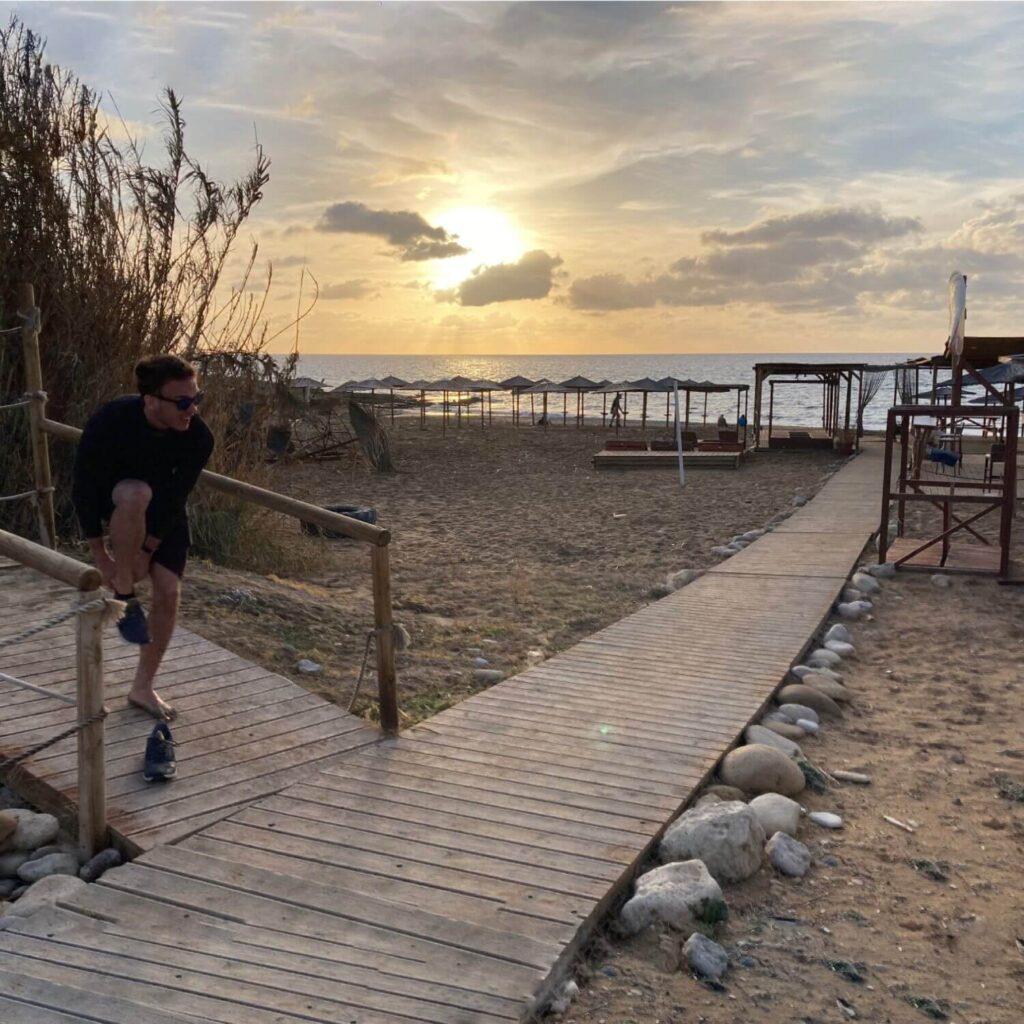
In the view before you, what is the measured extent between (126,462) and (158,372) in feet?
1.26

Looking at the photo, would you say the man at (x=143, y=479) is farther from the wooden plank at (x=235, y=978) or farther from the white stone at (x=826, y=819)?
the white stone at (x=826, y=819)

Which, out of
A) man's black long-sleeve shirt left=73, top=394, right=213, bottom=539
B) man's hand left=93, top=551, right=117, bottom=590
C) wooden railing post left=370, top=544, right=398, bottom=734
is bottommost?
wooden railing post left=370, top=544, right=398, bottom=734

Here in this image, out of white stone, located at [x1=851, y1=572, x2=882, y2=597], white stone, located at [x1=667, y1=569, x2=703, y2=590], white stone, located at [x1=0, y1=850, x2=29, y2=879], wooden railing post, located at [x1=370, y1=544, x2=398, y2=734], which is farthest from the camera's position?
white stone, located at [x1=667, y1=569, x2=703, y2=590]

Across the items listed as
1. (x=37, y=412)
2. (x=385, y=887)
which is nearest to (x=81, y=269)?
(x=37, y=412)

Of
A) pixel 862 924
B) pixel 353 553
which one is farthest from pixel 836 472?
pixel 862 924

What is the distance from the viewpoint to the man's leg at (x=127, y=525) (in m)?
3.64

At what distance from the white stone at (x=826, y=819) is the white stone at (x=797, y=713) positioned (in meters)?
1.08

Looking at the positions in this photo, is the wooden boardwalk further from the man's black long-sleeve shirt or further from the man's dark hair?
the man's dark hair

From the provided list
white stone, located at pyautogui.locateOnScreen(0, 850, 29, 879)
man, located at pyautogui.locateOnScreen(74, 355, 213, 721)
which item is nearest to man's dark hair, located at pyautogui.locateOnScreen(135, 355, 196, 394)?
man, located at pyautogui.locateOnScreen(74, 355, 213, 721)

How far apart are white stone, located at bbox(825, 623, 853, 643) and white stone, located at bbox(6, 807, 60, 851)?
16.7ft

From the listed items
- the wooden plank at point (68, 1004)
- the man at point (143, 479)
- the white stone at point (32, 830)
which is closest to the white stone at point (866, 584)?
the man at point (143, 479)

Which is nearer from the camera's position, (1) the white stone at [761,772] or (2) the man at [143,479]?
(2) the man at [143,479]

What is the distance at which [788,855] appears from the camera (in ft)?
11.8

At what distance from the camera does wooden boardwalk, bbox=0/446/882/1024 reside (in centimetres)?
248
